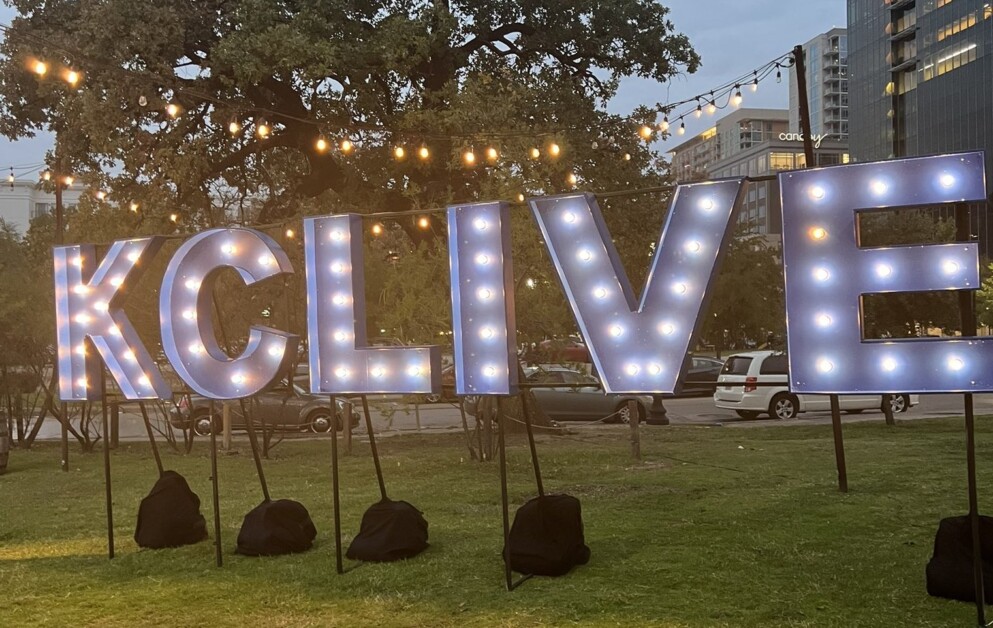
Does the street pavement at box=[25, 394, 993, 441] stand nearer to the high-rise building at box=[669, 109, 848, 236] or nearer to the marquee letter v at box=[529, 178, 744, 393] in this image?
the marquee letter v at box=[529, 178, 744, 393]

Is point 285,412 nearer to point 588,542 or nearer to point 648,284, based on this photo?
point 588,542

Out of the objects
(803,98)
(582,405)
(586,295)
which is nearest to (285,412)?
(582,405)

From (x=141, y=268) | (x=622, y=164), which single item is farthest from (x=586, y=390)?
(x=141, y=268)

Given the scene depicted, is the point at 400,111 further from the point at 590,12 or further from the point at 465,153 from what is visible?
the point at 590,12

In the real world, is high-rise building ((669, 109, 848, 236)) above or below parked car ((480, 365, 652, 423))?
above

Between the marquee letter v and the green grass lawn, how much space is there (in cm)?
169

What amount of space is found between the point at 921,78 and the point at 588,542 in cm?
8617

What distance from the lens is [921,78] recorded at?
80312 mm

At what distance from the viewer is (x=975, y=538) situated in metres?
5.19

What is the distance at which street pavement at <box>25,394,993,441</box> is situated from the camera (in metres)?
19.7

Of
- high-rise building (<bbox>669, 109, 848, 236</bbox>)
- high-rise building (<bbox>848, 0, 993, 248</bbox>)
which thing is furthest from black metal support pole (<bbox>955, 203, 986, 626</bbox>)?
high-rise building (<bbox>669, 109, 848, 236</bbox>)

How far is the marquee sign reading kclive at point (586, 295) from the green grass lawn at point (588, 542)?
4.96ft

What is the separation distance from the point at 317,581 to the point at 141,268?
3231mm

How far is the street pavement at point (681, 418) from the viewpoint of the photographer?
19719 millimetres
